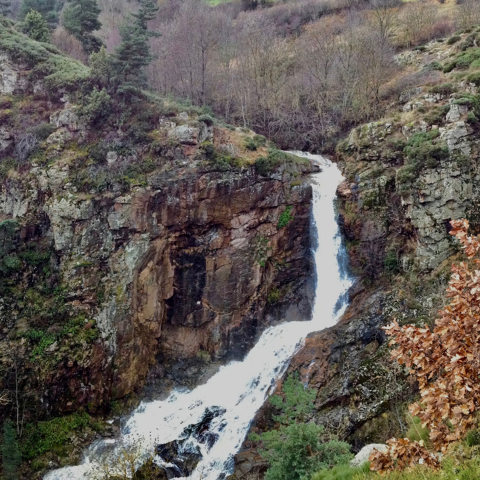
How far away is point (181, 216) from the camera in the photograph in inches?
862

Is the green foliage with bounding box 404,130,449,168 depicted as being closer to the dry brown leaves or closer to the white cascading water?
the white cascading water

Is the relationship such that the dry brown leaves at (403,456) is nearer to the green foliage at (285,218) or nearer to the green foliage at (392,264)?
the green foliage at (392,264)

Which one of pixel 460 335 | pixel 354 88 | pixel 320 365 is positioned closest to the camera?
pixel 460 335

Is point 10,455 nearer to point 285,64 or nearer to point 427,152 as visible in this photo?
point 427,152

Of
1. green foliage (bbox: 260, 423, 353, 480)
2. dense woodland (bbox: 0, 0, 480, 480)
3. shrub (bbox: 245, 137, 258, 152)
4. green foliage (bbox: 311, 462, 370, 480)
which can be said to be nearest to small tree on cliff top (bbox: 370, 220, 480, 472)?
green foliage (bbox: 311, 462, 370, 480)

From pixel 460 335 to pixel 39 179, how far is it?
22.2 metres

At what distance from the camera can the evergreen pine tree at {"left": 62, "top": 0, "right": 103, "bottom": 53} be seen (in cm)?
3297

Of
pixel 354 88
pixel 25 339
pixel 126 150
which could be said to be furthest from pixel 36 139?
pixel 354 88

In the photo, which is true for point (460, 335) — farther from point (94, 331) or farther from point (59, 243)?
point (59, 243)

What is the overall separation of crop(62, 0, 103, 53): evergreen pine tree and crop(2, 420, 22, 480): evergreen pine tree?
2863cm

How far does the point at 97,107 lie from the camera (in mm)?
23641

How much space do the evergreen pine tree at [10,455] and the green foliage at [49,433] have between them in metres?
0.76

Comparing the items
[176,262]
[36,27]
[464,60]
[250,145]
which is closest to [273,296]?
[176,262]

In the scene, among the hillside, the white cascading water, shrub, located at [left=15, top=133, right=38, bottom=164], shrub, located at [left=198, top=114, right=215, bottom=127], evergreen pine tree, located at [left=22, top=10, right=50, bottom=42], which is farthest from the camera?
evergreen pine tree, located at [left=22, top=10, right=50, bottom=42]
